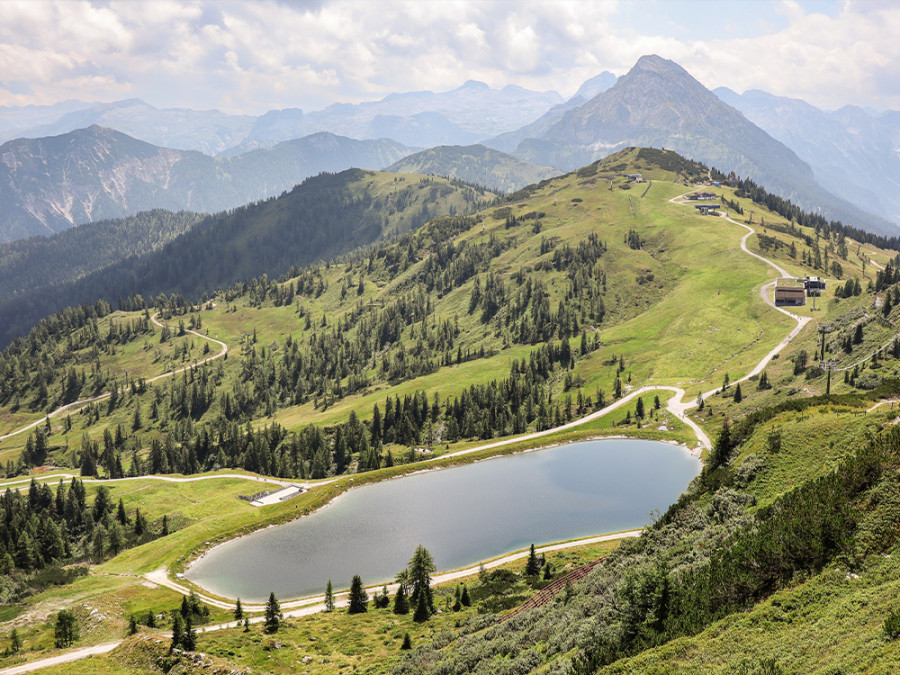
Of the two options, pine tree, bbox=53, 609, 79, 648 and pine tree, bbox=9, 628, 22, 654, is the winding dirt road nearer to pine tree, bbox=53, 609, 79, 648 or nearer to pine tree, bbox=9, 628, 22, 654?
pine tree, bbox=53, 609, 79, 648

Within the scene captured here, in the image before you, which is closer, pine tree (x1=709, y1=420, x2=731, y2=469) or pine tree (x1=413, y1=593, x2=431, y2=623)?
pine tree (x1=709, y1=420, x2=731, y2=469)

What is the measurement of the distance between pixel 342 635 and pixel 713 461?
50.0 meters

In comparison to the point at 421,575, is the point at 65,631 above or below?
below

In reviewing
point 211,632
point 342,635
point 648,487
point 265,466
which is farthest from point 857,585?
point 265,466

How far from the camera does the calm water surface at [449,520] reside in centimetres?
9381

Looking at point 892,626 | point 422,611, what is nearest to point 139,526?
point 422,611

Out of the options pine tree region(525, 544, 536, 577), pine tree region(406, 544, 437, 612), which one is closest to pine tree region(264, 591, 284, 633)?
pine tree region(406, 544, 437, 612)

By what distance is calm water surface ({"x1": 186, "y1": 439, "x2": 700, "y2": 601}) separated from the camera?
308ft

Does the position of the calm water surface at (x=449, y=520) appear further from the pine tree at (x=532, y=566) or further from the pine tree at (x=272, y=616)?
the pine tree at (x=272, y=616)

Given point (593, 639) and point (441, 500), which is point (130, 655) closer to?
point (593, 639)

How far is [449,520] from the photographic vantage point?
107812 millimetres

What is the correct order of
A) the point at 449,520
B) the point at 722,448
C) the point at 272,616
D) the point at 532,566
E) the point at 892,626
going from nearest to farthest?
1. the point at 892,626
2. the point at 722,448
3. the point at 272,616
4. the point at 532,566
5. the point at 449,520

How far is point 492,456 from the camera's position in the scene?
15012 centimetres

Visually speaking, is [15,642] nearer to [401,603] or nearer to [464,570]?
[401,603]
